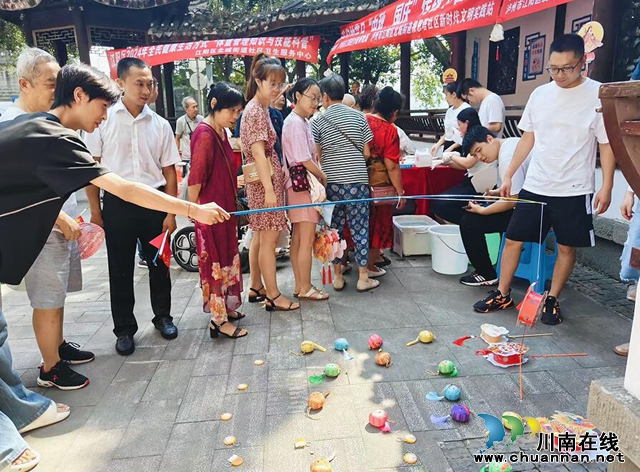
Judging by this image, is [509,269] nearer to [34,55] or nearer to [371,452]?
[371,452]

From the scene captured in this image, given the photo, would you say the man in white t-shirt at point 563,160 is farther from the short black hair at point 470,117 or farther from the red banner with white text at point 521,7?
the red banner with white text at point 521,7

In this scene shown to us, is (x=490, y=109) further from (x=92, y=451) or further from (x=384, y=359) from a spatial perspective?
(x=92, y=451)

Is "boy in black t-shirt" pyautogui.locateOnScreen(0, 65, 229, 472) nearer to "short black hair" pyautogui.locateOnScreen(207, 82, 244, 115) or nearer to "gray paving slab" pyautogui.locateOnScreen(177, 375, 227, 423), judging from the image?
"gray paving slab" pyautogui.locateOnScreen(177, 375, 227, 423)

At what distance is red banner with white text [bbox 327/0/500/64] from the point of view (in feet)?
18.3

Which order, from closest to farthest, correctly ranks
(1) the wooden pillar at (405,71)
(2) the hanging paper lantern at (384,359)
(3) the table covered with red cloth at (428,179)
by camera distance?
1. (2) the hanging paper lantern at (384,359)
2. (3) the table covered with red cloth at (428,179)
3. (1) the wooden pillar at (405,71)

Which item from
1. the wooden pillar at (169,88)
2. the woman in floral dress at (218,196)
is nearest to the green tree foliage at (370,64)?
the wooden pillar at (169,88)

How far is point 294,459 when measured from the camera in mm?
2188

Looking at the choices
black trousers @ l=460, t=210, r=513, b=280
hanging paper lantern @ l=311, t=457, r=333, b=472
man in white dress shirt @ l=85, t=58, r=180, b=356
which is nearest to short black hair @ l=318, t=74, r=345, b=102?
man in white dress shirt @ l=85, t=58, r=180, b=356

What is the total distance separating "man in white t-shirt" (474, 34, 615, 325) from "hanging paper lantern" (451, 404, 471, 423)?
1.47 meters

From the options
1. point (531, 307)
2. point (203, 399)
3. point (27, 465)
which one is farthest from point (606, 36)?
point (27, 465)

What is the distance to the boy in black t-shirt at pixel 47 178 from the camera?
188 centimetres

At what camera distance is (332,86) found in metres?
3.89

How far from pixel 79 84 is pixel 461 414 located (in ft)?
8.07

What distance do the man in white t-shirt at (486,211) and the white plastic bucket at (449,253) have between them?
0.78ft
